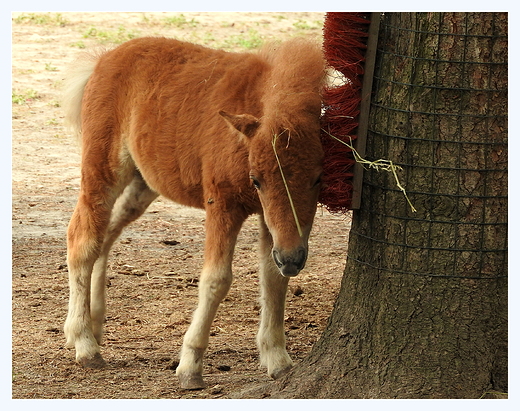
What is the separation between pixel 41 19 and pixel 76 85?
10048mm

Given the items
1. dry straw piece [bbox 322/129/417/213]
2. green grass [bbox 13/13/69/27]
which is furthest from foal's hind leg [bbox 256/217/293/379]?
green grass [bbox 13/13/69/27]

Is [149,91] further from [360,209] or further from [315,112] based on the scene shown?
[360,209]

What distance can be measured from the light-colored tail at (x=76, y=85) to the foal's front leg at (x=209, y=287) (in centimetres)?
188

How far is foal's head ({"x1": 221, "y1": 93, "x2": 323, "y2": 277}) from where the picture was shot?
461cm

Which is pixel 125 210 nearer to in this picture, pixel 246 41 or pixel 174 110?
pixel 174 110

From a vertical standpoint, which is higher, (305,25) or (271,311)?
(305,25)

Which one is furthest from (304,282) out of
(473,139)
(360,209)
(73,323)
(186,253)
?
(473,139)

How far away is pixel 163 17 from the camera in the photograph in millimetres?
16062

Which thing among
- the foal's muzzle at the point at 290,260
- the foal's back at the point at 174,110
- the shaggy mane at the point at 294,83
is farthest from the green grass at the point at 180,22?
the foal's muzzle at the point at 290,260

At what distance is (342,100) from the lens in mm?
4621

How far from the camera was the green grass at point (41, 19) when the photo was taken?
15.6m

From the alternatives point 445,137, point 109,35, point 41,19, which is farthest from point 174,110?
point 41,19

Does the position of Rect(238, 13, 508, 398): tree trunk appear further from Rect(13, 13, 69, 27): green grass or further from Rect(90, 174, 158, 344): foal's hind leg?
Rect(13, 13, 69, 27): green grass

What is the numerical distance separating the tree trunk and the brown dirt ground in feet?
3.54
